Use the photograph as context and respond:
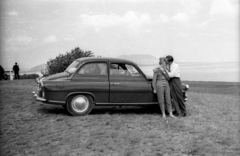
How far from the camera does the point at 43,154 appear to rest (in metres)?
6.16

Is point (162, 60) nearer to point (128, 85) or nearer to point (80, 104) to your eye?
point (128, 85)

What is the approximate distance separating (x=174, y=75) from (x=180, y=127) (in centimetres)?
179

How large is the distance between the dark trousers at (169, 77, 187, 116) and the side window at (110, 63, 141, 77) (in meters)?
1.06

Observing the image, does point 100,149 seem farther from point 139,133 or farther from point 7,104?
point 7,104

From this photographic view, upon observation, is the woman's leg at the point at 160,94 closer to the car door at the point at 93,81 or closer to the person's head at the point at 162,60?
the person's head at the point at 162,60

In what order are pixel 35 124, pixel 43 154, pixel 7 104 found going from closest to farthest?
pixel 43 154
pixel 35 124
pixel 7 104

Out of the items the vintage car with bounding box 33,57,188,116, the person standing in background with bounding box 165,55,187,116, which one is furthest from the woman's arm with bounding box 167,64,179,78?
the vintage car with bounding box 33,57,188,116

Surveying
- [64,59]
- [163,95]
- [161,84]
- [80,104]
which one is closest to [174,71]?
[161,84]

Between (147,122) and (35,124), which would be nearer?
(35,124)

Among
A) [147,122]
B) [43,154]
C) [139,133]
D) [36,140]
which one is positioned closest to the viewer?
[43,154]

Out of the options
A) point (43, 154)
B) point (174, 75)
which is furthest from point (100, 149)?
point (174, 75)

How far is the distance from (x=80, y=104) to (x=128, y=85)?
A: 1.50m

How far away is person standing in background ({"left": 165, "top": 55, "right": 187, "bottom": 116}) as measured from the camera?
9688 millimetres

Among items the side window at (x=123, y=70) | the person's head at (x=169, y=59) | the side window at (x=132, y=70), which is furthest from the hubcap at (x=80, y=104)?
the person's head at (x=169, y=59)
